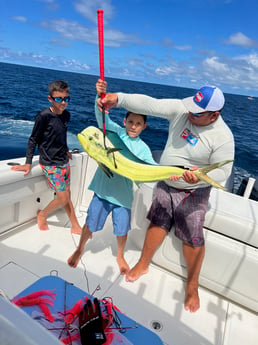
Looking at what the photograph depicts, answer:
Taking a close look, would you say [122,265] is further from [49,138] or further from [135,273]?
[49,138]

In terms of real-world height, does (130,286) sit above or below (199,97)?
below

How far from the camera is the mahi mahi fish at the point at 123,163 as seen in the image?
175cm

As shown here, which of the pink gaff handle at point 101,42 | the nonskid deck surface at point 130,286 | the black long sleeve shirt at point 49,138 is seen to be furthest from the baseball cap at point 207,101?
the nonskid deck surface at point 130,286

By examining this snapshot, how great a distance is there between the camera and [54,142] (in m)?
2.73

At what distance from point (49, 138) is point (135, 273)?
5.64 ft

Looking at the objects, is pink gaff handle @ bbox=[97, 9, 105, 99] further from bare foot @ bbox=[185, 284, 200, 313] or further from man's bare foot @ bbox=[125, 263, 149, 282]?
bare foot @ bbox=[185, 284, 200, 313]

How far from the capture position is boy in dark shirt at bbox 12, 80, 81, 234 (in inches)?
102

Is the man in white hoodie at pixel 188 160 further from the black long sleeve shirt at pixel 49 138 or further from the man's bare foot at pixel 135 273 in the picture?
the black long sleeve shirt at pixel 49 138

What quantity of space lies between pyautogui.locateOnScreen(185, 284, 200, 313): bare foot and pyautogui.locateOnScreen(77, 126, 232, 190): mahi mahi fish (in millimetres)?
1366

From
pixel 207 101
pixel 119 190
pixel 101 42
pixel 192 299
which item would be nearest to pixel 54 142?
pixel 119 190

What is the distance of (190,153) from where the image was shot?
7.09 ft

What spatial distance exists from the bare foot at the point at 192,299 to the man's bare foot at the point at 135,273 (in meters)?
0.50

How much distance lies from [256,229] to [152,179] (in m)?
1.20

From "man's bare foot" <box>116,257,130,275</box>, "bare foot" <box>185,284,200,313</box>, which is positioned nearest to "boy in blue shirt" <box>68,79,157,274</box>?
"man's bare foot" <box>116,257,130,275</box>
